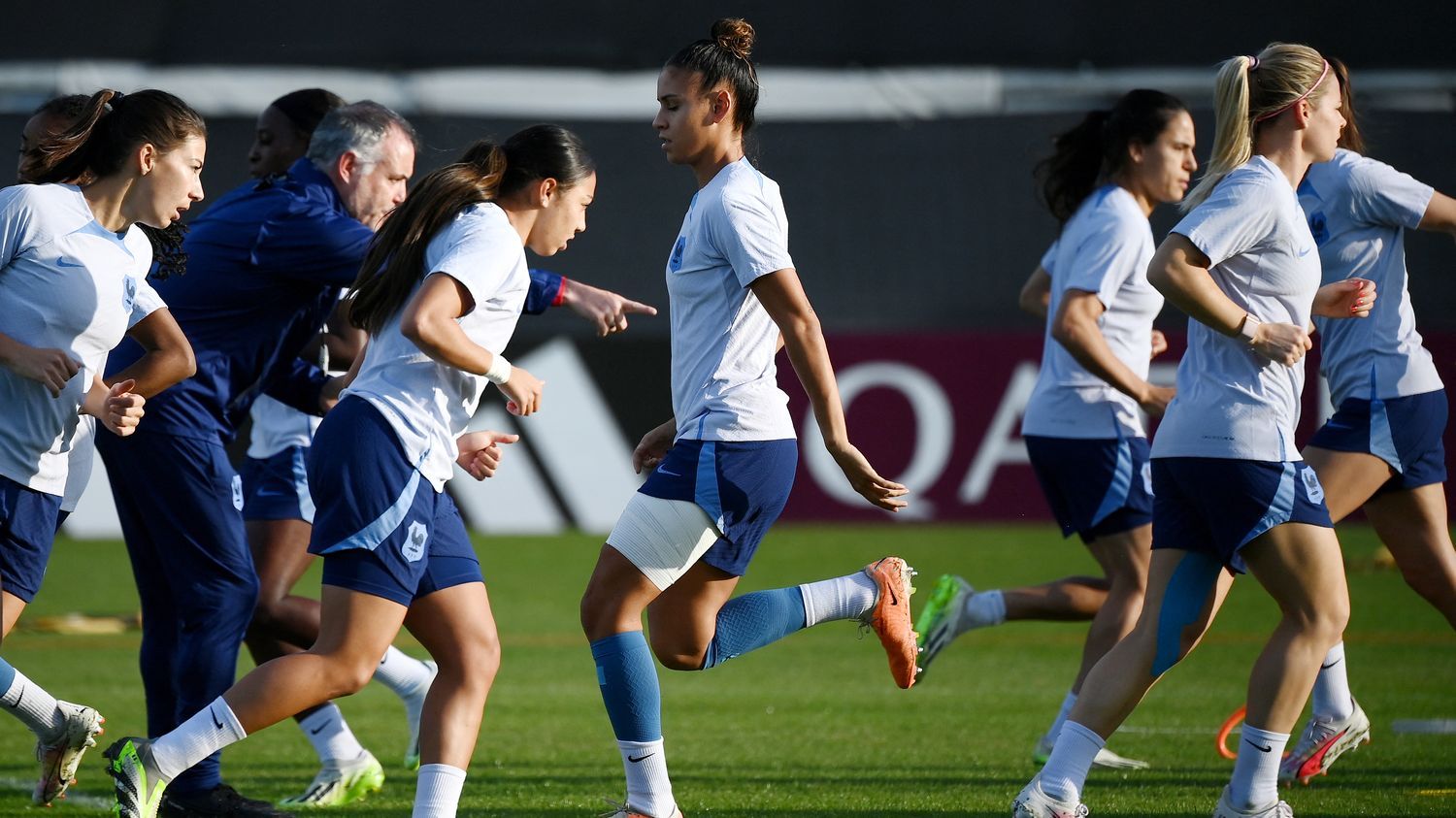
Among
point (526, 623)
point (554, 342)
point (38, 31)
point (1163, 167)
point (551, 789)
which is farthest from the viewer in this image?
point (38, 31)

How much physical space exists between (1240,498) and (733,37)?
1.78 m

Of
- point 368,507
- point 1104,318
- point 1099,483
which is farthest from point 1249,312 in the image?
point 368,507

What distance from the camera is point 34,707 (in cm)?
446

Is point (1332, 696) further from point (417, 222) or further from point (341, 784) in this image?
point (417, 222)

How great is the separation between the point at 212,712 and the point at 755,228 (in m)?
1.72

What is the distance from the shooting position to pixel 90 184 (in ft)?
14.1

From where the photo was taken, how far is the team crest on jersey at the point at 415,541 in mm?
3783

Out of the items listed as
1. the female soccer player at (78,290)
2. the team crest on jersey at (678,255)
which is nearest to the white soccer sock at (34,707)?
the female soccer player at (78,290)

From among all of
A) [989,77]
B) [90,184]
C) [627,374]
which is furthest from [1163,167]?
[989,77]

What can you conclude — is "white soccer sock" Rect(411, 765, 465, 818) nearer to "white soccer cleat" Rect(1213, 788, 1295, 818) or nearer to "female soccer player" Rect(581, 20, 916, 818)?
"female soccer player" Rect(581, 20, 916, 818)

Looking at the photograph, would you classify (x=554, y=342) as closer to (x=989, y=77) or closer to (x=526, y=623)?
(x=526, y=623)

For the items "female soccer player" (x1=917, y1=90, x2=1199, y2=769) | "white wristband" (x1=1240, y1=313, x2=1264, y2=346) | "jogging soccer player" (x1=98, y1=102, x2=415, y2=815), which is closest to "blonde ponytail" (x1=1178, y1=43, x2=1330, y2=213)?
"white wristband" (x1=1240, y1=313, x2=1264, y2=346)

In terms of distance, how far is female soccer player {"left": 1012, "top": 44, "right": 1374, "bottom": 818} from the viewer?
13.9 feet

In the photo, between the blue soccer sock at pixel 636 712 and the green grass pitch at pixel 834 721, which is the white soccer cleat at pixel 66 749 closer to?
the green grass pitch at pixel 834 721
